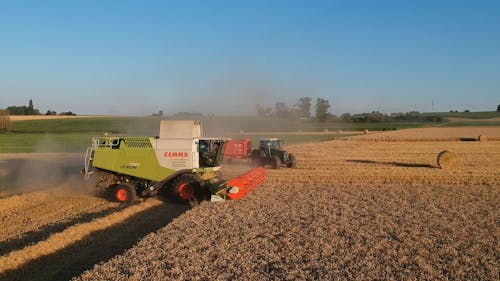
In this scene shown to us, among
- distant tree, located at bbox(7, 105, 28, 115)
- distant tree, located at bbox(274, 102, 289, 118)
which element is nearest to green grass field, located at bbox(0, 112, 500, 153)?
distant tree, located at bbox(274, 102, 289, 118)

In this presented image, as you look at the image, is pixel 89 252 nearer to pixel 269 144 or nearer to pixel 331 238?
pixel 331 238

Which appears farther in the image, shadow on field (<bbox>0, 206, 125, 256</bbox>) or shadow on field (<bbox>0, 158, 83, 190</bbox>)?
shadow on field (<bbox>0, 158, 83, 190</bbox>)

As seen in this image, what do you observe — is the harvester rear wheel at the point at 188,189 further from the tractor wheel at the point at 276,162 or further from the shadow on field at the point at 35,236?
the tractor wheel at the point at 276,162

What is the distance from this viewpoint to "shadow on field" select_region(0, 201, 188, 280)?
26.3 feet

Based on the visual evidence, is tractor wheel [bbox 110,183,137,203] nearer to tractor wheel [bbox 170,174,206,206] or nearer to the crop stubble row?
tractor wheel [bbox 170,174,206,206]

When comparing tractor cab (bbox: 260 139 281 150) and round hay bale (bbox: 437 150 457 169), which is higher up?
tractor cab (bbox: 260 139 281 150)

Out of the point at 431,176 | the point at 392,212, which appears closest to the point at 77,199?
the point at 392,212

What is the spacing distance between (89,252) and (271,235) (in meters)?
3.56

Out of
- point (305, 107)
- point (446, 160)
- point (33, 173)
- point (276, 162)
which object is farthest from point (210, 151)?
point (305, 107)

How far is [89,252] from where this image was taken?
9.14m

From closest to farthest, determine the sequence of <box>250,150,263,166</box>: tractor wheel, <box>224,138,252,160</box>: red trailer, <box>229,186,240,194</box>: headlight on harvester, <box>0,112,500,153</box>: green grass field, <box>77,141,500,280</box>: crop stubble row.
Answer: <box>77,141,500,280</box>: crop stubble row → <box>229,186,240,194</box>: headlight on harvester → <box>250,150,263,166</box>: tractor wheel → <box>224,138,252,160</box>: red trailer → <box>0,112,500,153</box>: green grass field

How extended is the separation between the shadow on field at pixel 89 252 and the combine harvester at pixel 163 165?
69.7 inches

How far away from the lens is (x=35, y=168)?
2619 centimetres

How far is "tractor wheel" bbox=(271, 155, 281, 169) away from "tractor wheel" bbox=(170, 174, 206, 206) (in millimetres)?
9217
